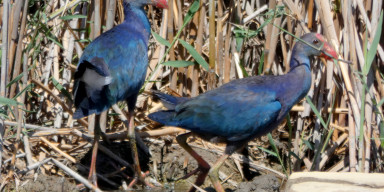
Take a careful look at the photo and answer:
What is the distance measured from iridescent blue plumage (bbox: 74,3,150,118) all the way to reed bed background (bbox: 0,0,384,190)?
0.21 m

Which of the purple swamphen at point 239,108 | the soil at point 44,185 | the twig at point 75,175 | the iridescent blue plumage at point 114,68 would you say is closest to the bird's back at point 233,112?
the purple swamphen at point 239,108

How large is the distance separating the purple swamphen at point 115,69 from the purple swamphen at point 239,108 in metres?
0.23

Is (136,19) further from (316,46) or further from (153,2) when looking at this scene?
(316,46)

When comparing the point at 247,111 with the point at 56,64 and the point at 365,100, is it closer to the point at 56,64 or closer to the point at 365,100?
the point at 365,100

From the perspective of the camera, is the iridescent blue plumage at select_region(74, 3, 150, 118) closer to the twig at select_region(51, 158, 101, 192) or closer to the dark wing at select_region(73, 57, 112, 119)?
the dark wing at select_region(73, 57, 112, 119)

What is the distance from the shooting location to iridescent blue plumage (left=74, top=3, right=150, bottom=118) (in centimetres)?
403

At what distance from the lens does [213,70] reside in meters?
4.76

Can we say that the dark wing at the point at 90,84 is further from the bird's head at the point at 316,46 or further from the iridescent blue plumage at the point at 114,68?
the bird's head at the point at 316,46

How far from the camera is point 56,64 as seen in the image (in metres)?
4.86

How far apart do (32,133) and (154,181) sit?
2.95 feet

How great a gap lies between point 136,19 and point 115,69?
0.54 m

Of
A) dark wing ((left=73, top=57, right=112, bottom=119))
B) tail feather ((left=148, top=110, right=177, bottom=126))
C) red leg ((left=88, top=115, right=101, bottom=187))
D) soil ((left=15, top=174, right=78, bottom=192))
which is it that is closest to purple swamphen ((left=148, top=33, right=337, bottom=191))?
tail feather ((left=148, top=110, right=177, bottom=126))

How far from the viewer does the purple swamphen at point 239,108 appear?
13.2ft

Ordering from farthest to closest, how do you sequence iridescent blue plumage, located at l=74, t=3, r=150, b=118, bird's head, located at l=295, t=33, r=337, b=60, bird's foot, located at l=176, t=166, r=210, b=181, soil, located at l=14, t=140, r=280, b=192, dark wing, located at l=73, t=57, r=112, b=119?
soil, located at l=14, t=140, r=280, b=192 → bird's foot, located at l=176, t=166, r=210, b=181 → bird's head, located at l=295, t=33, r=337, b=60 → iridescent blue plumage, located at l=74, t=3, r=150, b=118 → dark wing, located at l=73, t=57, r=112, b=119
